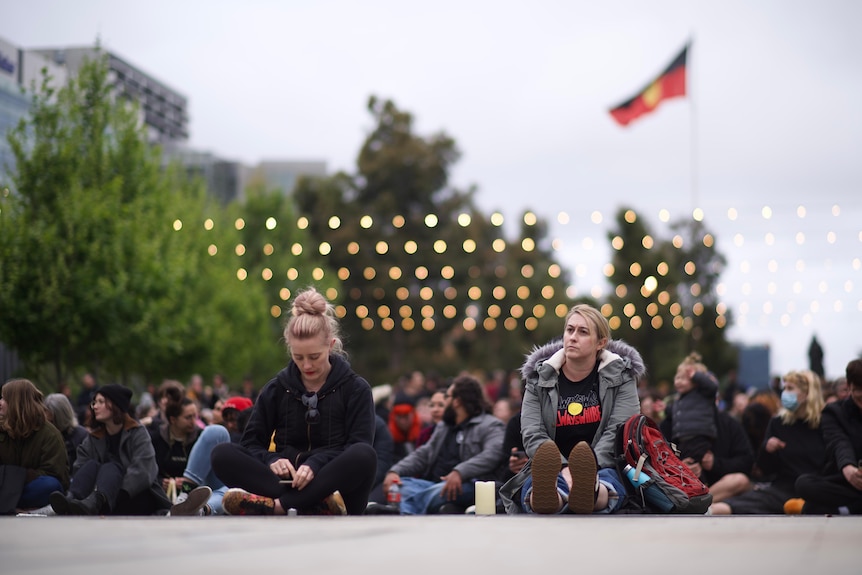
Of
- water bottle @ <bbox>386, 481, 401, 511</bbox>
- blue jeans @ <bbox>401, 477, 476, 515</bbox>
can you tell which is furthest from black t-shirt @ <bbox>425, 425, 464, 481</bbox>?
water bottle @ <bbox>386, 481, 401, 511</bbox>

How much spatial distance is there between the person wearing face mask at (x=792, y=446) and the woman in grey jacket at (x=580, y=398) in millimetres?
3378

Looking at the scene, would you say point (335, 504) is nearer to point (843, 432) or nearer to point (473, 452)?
point (473, 452)

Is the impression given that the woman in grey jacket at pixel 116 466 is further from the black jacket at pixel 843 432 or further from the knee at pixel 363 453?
the black jacket at pixel 843 432

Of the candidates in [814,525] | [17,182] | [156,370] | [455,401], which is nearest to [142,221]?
[17,182]

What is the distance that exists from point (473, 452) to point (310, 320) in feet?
10.8

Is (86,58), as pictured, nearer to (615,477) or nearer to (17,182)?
(17,182)

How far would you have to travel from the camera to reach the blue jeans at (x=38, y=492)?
25.5ft

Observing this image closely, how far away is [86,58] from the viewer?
79.3 ft

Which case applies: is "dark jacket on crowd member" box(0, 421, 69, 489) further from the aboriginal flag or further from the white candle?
the aboriginal flag

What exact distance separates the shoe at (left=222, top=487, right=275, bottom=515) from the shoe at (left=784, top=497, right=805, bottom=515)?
4.85m

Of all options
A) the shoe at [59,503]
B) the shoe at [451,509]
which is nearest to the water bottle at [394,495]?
the shoe at [451,509]

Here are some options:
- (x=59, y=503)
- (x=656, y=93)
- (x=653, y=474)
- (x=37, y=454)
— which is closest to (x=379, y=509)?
(x=59, y=503)

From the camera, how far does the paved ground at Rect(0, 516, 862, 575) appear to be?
342 centimetres

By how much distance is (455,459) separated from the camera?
29.8 feet
